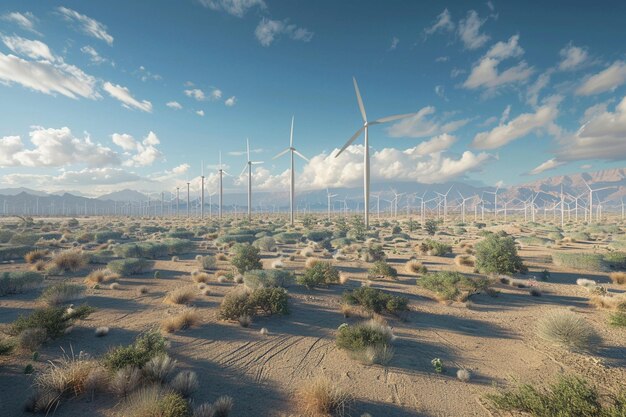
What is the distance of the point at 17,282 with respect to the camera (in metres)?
16.8

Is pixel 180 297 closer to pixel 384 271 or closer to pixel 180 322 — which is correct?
pixel 180 322

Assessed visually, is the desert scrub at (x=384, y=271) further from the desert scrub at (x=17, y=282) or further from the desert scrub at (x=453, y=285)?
the desert scrub at (x=17, y=282)

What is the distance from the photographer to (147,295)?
17281mm

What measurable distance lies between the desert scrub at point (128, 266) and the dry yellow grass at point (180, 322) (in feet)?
39.1

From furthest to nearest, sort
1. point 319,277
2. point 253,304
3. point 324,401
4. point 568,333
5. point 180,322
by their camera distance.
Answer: point 319,277, point 253,304, point 180,322, point 568,333, point 324,401

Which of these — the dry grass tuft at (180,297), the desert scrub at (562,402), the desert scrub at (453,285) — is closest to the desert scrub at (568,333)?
the desert scrub at (562,402)

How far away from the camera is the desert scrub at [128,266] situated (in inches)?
838

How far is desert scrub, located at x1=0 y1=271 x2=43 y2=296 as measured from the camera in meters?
16.4

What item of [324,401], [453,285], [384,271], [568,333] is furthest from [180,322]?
[568,333]

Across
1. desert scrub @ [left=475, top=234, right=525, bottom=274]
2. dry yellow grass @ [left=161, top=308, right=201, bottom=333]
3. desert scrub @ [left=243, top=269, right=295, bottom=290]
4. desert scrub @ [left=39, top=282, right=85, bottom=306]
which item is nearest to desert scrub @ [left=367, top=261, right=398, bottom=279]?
desert scrub @ [left=243, top=269, right=295, bottom=290]

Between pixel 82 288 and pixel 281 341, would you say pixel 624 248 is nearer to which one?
pixel 281 341

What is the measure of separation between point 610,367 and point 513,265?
13150 mm

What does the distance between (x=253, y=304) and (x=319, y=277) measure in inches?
234

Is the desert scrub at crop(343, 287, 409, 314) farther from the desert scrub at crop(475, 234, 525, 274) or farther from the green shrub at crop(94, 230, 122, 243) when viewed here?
the green shrub at crop(94, 230, 122, 243)
